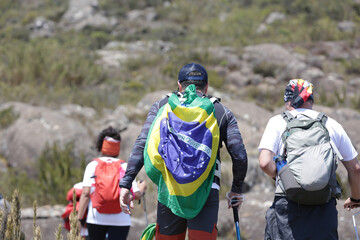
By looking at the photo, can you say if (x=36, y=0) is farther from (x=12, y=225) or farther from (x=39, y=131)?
(x=12, y=225)

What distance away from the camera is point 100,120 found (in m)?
13.4

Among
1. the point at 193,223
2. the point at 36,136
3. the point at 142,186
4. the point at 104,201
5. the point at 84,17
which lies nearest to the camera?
the point at 193,223

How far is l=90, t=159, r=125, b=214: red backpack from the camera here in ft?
15.4

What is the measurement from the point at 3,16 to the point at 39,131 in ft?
84.2

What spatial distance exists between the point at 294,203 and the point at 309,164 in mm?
322

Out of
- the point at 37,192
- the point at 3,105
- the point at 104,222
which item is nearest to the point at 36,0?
the point at 3,105

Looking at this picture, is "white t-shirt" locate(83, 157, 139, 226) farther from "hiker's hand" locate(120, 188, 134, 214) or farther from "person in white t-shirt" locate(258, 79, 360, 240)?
"person in white t-shirt" locate(258, 79, 360, 240)

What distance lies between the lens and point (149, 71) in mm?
19922

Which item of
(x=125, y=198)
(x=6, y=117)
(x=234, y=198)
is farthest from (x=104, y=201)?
(x=6, y=117)

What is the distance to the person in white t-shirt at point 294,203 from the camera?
131 inches

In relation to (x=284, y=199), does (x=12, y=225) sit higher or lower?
lower

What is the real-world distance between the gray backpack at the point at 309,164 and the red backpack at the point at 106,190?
1844mm

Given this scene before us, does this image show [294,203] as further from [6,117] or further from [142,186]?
[6,117]

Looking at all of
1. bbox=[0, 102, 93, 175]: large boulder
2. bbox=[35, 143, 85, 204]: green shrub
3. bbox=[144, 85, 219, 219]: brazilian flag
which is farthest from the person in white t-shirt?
bbox=[0, 102, 93, 175]: large boulder
